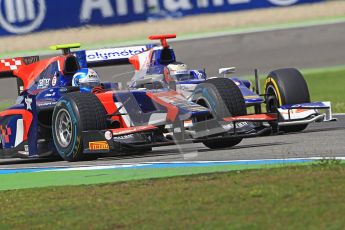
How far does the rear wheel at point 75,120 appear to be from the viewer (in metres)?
11.6

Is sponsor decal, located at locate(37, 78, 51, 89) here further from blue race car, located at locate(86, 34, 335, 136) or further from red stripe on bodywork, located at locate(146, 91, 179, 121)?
red stripe on bodywork, located at locate(146, 91, 179, 121)

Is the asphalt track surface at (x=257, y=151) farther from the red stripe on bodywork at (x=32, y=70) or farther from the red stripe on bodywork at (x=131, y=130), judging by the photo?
the red stripe on bodywork at (x=32, y=70)

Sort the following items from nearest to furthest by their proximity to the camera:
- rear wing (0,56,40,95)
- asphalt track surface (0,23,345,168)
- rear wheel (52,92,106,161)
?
rear wheel (52,92,106,161), rear wing (0,56,40,95), asphalt track surface (0,23,345,168)

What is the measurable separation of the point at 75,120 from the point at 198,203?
451 centimetres

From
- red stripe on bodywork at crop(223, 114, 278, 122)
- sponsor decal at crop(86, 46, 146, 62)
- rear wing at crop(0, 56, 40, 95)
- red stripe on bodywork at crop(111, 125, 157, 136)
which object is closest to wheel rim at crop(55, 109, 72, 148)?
red stripe on bodywork at crop(111, 125, 157, 136)

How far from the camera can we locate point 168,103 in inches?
466

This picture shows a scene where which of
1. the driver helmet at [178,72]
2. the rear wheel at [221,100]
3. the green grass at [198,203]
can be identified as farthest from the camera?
the driver helmet at [178,72]

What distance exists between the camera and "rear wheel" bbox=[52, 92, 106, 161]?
11.6 meters

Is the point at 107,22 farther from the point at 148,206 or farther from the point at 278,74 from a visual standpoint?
the point at 148,206

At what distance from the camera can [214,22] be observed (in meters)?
23.9

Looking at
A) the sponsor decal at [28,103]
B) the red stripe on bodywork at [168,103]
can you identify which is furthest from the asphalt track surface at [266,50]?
the red stripe on bodywork at [168,103]

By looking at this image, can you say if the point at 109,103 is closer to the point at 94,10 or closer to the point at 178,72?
the point at 178,72

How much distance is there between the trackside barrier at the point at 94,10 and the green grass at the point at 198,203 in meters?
14.7

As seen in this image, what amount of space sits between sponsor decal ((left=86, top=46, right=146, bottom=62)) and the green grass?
5527 millimetres
